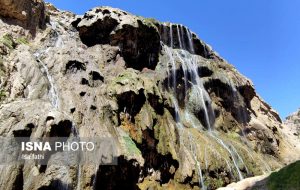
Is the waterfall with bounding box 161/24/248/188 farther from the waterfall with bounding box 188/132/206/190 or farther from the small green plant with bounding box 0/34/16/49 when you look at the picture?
the small green plant with bounding box 0/34/16/49

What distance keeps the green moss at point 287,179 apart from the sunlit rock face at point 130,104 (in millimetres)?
8766

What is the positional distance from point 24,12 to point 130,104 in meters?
12.9

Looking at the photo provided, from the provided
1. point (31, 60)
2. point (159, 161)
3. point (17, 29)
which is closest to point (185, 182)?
point (159, 161)

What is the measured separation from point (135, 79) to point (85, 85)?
16.5 ft

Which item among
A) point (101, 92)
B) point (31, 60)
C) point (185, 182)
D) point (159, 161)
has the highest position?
point (31, 60)

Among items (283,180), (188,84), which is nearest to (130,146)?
(283,180)

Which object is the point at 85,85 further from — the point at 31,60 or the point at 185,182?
the point at 185,182

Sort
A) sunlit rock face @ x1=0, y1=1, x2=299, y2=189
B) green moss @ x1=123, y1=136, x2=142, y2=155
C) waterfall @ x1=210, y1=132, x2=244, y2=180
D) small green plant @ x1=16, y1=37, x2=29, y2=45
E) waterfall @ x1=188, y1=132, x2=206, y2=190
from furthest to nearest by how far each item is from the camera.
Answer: waterfall @ x1=210, y1=132, x2=244, y2=180
small green plant @ x1=16, y1=37, x2=29, y2=45
waterfall @ x1=188, y1=132, x2=206, y2=190
green moss @ x1=123, y1=136, x2=142, y2=155
sunlit rock face @ x1=0, y1=1, x2=299, y2=189

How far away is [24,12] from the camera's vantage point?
30844 mm

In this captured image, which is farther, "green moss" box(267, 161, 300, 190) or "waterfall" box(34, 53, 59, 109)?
"waterfall" box(34, 53, 59, 109)

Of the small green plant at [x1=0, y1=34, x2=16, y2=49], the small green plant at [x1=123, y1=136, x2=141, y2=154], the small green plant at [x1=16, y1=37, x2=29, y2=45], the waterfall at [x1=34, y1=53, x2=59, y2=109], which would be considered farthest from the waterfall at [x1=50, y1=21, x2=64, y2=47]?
the small green plant at [x1=123, y1=136, x2=141, y2=154]

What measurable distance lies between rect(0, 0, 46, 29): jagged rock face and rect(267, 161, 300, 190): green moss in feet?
79.8

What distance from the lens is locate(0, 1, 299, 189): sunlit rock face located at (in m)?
20.4

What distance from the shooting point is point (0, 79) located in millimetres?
22359
